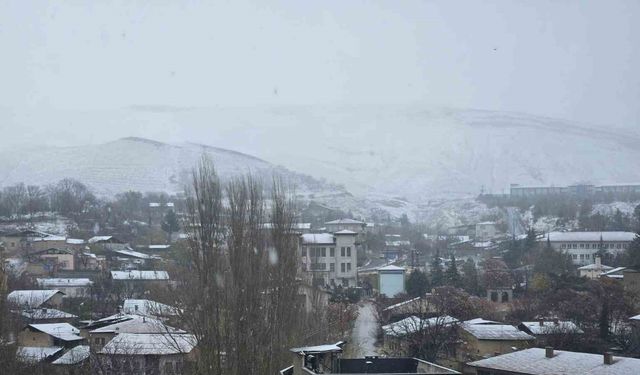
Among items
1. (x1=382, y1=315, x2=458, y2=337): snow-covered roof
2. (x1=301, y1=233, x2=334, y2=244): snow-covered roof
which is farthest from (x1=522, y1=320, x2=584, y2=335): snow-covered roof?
(x1=301, y1=233, x2=334, y2=244): snow-covered roof

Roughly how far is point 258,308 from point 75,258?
23.3 m

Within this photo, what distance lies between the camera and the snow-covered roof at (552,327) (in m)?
17.8

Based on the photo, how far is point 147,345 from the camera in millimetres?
15008

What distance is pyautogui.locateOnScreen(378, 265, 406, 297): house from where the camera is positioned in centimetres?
2984

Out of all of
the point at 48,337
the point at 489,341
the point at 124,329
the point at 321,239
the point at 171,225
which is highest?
the point at 171,225

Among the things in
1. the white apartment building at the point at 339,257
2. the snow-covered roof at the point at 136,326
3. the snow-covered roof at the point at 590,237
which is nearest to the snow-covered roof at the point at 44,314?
the snow-covered roof at the point at 136,326

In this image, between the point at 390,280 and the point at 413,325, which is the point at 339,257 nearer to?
the point at 390,280

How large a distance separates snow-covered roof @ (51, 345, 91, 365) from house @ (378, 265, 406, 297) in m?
14.3

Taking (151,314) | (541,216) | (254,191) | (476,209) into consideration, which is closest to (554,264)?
(151,314)

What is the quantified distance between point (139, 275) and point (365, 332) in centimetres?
909

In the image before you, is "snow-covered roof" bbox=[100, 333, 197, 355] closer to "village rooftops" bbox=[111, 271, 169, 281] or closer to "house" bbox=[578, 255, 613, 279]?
"village rooftops" bbox=[111, 271, 169, 281]

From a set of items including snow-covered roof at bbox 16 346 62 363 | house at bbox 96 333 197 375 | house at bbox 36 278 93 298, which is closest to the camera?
house at bbox 96 333 197 375

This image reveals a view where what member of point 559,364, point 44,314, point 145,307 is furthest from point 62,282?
point 559,364

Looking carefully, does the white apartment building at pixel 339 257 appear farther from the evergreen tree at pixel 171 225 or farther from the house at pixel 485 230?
the house at pixel 485 230
